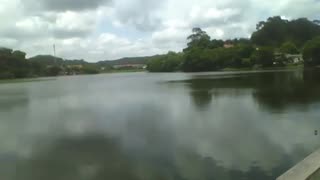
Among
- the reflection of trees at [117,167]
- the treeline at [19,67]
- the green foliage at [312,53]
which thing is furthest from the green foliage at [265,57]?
the reflection of trees at [117,167]

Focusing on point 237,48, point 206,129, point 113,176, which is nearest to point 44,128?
point 206,129

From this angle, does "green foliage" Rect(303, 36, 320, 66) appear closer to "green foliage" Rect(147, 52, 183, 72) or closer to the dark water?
"green foliage" Rect(147, 52, 183, 72)

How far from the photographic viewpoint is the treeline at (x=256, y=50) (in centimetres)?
10988

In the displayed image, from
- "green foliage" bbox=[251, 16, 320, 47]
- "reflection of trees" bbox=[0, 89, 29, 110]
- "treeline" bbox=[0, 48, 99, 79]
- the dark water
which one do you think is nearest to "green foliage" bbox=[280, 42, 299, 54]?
"green foliage" bbox=[251, 16, 320, 47]

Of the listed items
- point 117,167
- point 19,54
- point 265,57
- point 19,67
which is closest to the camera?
point 117,167

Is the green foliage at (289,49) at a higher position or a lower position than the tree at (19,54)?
lower

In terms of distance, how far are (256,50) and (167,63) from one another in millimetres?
52344

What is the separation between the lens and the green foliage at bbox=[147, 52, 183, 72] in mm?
152788

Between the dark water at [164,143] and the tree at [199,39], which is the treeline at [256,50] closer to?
the tree at [199,39]

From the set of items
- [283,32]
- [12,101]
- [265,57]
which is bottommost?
[12,101]

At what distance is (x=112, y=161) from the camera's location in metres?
13.1

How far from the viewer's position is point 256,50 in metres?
115

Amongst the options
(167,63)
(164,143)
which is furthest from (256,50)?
(164,143)

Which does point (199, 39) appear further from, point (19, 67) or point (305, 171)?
point (305, 171)
